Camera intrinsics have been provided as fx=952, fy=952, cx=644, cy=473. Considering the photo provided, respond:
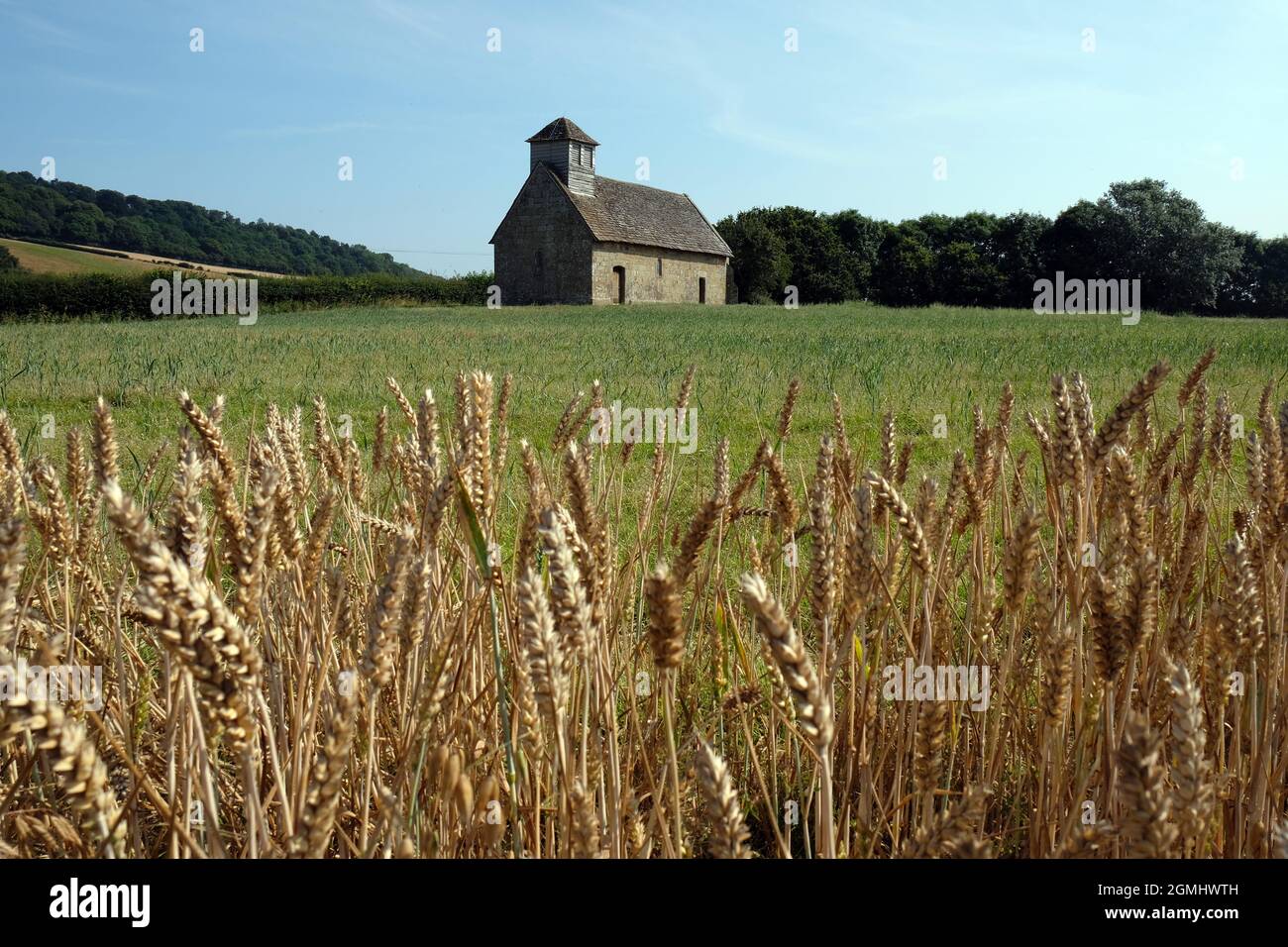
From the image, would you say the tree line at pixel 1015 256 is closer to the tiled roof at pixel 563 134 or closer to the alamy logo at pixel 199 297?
the tiled roof at pixel 563 134

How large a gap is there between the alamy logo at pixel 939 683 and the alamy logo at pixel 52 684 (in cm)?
113

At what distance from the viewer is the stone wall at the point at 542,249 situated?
37.6 m

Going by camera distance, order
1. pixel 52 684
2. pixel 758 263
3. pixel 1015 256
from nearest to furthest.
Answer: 1. pixel 52 684
2. pixel 758 263
3. pixel 1015 256

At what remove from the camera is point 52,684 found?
111 cm

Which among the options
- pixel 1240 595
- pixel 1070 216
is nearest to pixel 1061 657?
pixel 1240 595

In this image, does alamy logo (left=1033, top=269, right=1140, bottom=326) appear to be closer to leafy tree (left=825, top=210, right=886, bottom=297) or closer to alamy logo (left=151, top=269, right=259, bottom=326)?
leafy tree (left=825, top=210, right=886, bottom=297)

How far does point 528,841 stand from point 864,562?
67 centimetres

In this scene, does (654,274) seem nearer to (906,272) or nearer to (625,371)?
(906,272)

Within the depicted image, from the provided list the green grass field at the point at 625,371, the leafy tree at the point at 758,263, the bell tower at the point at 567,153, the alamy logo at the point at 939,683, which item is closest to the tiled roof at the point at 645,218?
the bell tower at the point at 567,153

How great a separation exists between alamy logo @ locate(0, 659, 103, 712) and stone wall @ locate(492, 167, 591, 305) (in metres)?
36.2
